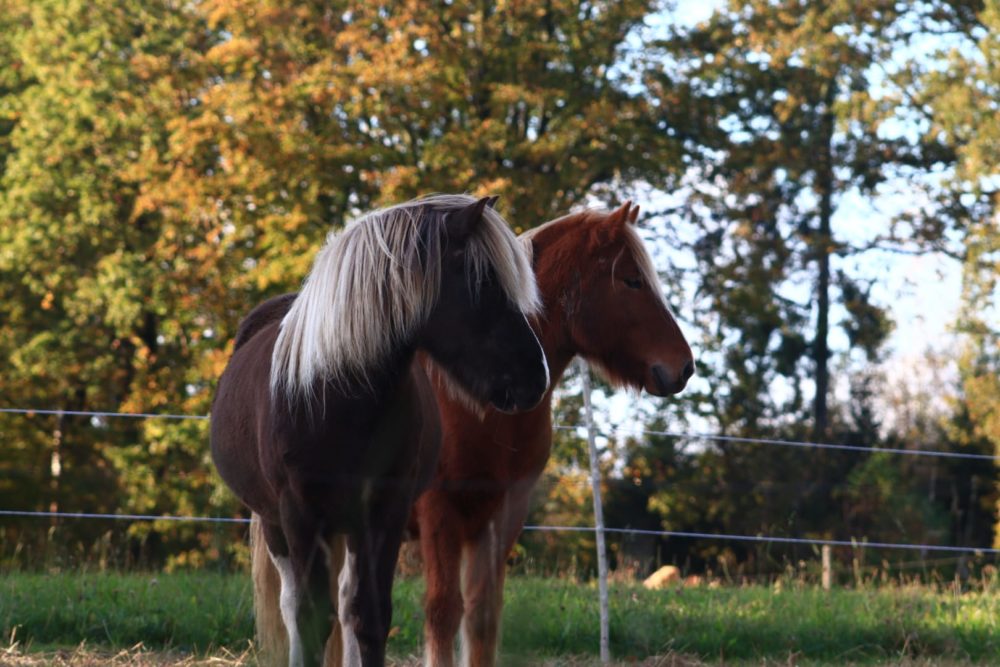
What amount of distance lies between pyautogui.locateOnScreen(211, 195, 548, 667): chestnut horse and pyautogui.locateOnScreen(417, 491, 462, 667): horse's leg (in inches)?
29.8

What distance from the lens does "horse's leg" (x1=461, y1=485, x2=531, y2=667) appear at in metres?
4.71

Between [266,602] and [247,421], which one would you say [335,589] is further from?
[266,602]

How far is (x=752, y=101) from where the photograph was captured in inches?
795

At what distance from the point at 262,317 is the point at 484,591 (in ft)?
5.29

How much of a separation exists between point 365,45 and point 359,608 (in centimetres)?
1487

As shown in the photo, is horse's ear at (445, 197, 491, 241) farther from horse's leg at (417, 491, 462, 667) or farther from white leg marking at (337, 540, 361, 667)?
horse's leg at (417, 491, 462, 667)

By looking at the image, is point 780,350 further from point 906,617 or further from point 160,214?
point 906,617

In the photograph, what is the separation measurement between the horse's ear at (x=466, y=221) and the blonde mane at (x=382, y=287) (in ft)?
0.07

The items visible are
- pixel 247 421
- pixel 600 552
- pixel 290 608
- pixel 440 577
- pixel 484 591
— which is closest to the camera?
pixel 290 608

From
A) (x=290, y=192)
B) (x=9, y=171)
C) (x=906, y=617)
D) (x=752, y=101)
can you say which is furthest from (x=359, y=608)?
(x=9, y=171)

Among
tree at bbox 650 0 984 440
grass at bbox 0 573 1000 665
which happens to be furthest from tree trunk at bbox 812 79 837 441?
grass at bbox 0 573 1000 665

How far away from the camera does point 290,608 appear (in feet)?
13.5

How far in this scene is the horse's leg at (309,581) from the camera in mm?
3652

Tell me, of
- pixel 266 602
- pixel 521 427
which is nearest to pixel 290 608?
pixel 266 602
